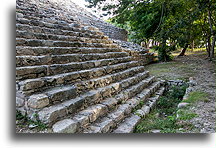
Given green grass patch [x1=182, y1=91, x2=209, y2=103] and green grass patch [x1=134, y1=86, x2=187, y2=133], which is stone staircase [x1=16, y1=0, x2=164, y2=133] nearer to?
green grass patch [x1=134, y1=86, x2=187, y2=133]

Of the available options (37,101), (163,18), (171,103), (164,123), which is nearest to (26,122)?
(37,101)

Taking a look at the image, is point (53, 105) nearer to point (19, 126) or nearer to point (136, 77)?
point (19, 126)

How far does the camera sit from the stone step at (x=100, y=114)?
5.53 feet

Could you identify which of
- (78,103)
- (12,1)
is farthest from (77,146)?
(12,1)

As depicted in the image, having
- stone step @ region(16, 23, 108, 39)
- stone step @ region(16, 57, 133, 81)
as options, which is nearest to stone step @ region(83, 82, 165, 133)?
stone step @ region(16, 57, 133, 81)

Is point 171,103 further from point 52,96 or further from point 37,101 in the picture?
point 37,101

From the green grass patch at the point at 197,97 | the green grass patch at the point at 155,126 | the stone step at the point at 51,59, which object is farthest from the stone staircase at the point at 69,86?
the green grass patch at the point at 197,97

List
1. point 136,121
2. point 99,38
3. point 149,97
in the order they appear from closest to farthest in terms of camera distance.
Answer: point 136,121
point 149,97
point 99,38

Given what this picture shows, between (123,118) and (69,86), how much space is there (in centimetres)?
102

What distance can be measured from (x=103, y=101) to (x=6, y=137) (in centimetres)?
136

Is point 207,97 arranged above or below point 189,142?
above

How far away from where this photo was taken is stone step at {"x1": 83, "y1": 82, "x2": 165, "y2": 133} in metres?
1.85

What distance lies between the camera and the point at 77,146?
159cm

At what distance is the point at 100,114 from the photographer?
6.91 feet
